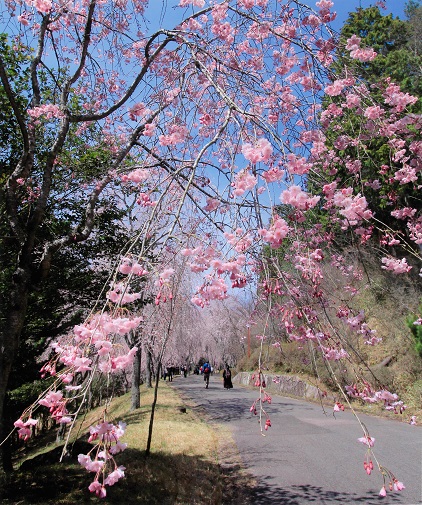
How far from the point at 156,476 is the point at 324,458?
2555 mm

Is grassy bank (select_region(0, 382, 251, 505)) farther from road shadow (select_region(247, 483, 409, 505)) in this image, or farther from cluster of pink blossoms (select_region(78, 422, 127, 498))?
cluster of pink blossoms (select_region(78, 422, 127, 498))

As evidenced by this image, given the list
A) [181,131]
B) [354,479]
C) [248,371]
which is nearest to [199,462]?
[354,479]

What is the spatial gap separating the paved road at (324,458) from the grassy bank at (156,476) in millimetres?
385

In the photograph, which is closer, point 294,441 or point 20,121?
point 20,121

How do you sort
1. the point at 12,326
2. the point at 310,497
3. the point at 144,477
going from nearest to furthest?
the point at 12,326 → the point at 310,497 → the point at 144,477

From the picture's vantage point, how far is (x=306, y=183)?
3205mm

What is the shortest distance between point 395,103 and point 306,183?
0.85 meters

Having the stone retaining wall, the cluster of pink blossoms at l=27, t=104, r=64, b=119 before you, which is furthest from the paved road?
the cluster of pink blossoms at l=27, t=104, r=64, b=119

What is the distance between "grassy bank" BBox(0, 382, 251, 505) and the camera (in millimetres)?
4977

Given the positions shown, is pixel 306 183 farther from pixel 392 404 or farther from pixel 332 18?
pixel 392 404

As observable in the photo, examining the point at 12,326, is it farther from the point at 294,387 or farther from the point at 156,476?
the point at 294,387

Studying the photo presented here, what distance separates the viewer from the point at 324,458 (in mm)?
5930

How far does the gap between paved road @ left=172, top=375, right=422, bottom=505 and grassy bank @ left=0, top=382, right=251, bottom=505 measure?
39cm

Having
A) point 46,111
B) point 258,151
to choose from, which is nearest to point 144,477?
point 46,111
